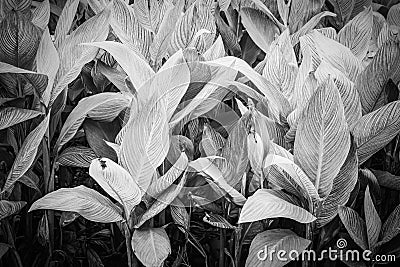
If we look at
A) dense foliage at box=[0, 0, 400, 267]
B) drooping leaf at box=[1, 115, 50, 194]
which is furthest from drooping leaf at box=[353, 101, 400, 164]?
drooping leaf at box=[1, 115, 50, 194]

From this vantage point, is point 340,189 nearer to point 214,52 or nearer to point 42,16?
point 214,52

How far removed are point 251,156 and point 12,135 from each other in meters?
0.42

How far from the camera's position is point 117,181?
2.52ft

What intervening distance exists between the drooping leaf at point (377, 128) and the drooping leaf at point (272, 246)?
0.17 m

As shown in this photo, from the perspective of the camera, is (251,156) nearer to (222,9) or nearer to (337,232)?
(337,232)

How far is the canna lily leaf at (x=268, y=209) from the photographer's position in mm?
735

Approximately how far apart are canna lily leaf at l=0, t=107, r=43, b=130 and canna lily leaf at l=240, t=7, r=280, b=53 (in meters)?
0.46

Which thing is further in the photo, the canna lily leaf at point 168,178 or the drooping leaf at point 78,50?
the drooping leaf at point 78,50

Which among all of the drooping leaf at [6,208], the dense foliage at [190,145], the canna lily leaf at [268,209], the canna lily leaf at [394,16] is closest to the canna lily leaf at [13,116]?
the dense foliage at [190,145]

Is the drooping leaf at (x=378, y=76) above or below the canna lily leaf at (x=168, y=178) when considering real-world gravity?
above

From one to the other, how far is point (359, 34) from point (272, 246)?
0.47 metres

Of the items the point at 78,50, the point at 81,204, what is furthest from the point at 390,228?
the point at 78,50

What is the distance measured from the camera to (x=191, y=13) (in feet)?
3.19

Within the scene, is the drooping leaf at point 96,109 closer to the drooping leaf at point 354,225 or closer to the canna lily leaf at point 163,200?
the canna lily leaf at point 163,200
